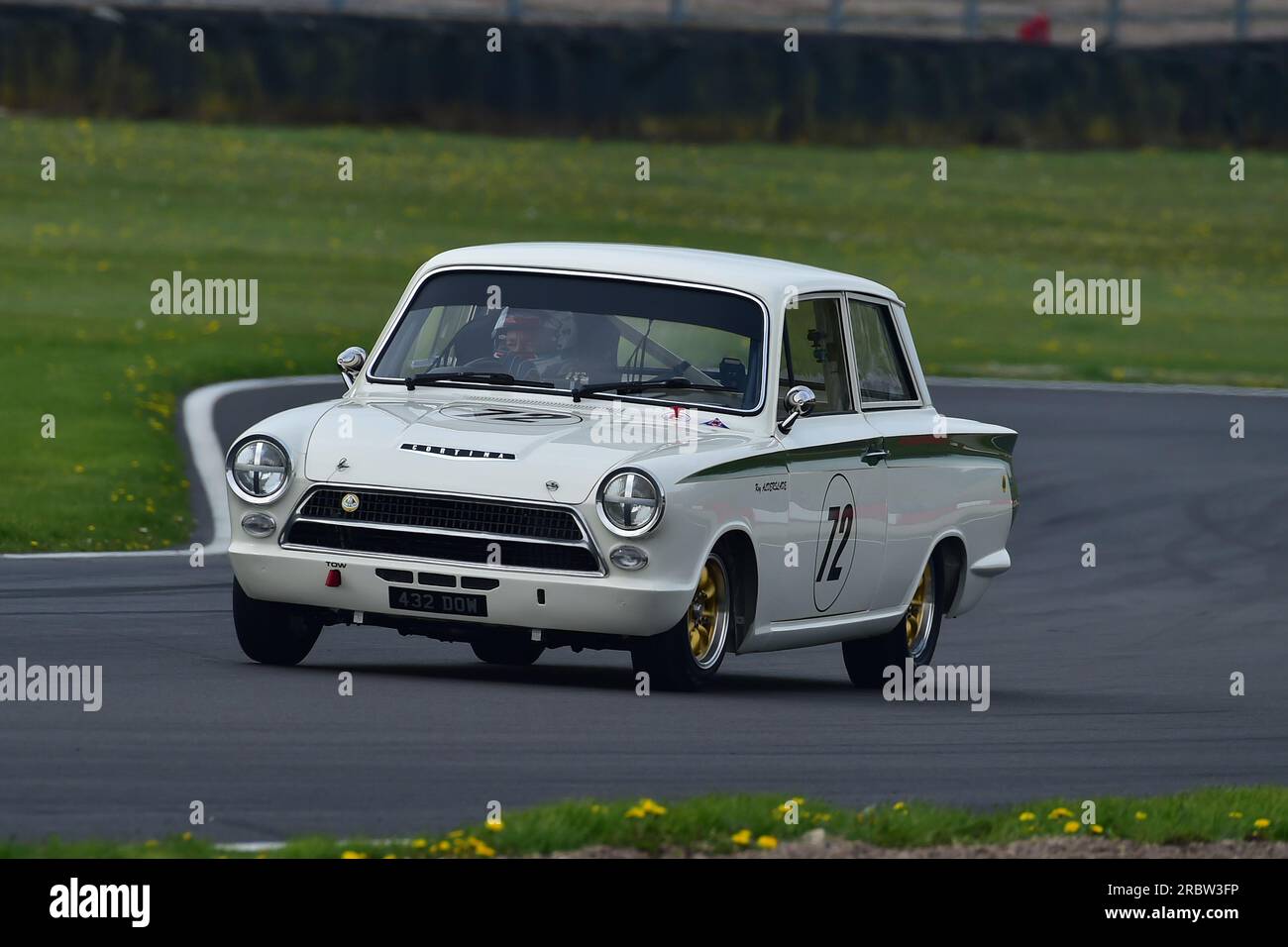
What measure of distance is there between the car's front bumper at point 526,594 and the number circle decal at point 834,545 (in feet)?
3.72

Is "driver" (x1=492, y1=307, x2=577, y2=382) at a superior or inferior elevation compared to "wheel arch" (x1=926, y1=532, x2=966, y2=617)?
superior

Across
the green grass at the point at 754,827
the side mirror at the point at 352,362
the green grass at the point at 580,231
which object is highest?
the green grass at the point at 580,231

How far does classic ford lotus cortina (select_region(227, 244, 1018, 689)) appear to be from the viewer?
32.6ft

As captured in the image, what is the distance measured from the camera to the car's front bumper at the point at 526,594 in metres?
9.89

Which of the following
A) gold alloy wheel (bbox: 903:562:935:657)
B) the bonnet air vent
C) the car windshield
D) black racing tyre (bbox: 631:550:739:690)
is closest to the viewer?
the bonnet air vent

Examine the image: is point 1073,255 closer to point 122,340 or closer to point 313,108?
point 313,108

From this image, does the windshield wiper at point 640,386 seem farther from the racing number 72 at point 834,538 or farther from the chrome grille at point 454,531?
the chrome grille at point 454,531

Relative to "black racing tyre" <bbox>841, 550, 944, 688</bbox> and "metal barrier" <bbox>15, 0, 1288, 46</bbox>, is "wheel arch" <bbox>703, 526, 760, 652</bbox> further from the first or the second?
"metal barrier" <bbox>15, 0, 1288, 46</bbox>

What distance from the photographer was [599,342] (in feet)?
36.2

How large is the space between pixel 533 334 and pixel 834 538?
1503 millimetres

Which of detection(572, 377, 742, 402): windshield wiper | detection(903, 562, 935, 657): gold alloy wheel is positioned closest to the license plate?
detection(572, 377, 742, 402): windshield wiper

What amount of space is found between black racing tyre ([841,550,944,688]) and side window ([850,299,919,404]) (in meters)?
0.80

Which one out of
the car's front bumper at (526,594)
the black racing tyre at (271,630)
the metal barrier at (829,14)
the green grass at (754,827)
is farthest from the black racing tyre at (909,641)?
the metal barrier at (829,14)

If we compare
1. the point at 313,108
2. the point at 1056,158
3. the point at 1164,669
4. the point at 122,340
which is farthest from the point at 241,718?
the point at 1056,158
